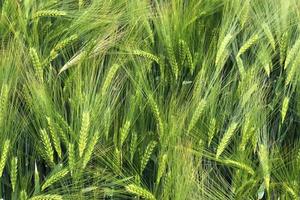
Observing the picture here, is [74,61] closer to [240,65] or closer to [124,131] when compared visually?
[124,131]

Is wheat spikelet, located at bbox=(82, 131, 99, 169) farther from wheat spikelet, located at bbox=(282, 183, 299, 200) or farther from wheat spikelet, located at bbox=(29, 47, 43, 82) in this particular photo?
wheat spikelet, located at bbox=(282, 183, 299, 200)

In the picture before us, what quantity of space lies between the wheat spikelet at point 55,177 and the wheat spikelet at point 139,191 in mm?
123

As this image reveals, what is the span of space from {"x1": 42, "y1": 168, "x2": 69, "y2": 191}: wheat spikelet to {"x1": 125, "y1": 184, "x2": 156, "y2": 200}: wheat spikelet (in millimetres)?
123

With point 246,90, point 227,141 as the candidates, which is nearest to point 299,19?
point 246,90

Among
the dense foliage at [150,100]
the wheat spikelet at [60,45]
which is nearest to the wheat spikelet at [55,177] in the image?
the dense foliage at [150,100]

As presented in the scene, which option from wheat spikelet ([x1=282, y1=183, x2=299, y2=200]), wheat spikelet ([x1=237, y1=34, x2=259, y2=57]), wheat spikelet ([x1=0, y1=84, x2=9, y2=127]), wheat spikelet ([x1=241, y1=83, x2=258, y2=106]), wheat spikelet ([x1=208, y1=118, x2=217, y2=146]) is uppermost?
wheat spikelet ([x1=237, y1=34, x2=259, y2=57])

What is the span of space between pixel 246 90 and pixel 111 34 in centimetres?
30

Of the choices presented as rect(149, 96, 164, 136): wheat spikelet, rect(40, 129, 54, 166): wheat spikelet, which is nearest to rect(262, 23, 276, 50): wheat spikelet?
rect(149, 96, 164, 136): wheat spikelet

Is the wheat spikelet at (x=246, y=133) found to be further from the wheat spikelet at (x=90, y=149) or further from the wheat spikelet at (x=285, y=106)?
the wheat spikelet at (x=90, y=149)

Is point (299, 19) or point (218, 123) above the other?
point (299, 19)

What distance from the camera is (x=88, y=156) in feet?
3.56

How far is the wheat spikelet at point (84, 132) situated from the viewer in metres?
1.06

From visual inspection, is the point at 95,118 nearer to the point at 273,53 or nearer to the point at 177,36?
the point at 177,36

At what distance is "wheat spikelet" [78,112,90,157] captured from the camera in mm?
1064
